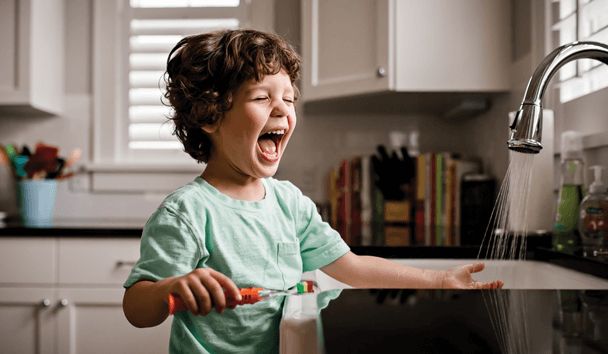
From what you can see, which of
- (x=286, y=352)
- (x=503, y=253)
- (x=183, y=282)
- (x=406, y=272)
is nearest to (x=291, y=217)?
(x=406, y=272)

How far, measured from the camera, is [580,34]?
122 cm

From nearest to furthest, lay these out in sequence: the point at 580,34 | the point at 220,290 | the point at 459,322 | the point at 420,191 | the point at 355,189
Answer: the point at 459,322 → the point at 220,290 → the point at 580,34 → the point at 420,191 → the point at 355,189

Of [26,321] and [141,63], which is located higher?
[141,63]

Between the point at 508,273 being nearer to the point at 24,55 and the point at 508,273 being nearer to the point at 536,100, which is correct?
the point at 536,100

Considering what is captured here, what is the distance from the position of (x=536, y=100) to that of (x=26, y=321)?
1.72m

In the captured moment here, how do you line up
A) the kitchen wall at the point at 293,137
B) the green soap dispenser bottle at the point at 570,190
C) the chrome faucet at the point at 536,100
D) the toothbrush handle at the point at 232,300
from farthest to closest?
1. the kitchen wall at the point at 293,137
2. the green soap dispenser bottle at the point at 570,190
3. the chrome faucet at the point at 536,100
4. the toothbrush handle at the point at 232,300

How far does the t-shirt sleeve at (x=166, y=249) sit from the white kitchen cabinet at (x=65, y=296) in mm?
954

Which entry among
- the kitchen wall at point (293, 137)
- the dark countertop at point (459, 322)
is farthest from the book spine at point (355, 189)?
the dark countertop at point (459, 322)

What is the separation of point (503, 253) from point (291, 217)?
25.8 inches

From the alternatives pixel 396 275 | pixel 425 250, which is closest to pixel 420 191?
pixel 425 250

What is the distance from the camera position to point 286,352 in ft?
1.19

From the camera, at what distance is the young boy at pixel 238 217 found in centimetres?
65

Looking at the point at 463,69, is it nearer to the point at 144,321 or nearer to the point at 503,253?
the point at 503,253

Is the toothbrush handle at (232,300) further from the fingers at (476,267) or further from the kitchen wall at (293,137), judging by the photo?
the kitchen wall at (293,137)
